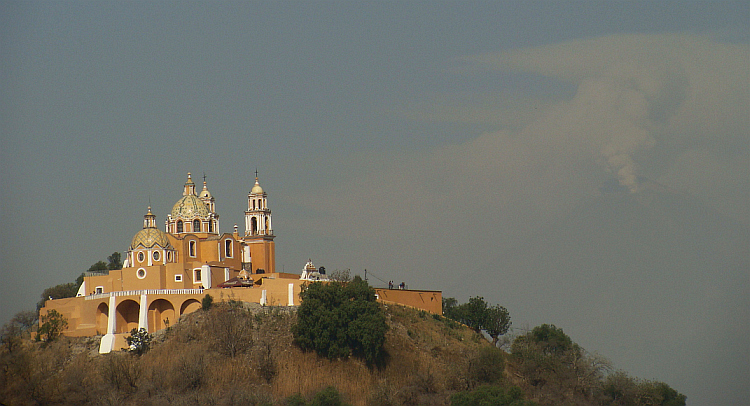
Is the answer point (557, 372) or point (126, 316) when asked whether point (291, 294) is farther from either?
point (557, 372)

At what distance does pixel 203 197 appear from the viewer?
249 ft

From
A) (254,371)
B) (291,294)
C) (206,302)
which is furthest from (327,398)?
(206,302)

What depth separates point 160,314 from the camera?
213 ft

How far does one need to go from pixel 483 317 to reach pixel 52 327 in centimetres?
2454

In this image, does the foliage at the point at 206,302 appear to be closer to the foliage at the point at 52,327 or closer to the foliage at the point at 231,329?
the foliage at the point at 231,329

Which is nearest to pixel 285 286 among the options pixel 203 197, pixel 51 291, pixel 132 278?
pixel 132 278

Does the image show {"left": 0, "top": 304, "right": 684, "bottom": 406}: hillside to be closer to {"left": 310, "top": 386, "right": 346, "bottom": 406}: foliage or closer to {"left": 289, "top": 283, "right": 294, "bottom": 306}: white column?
{"left": 289, "top": 283, "right": 294, "bottom": 306}: white column

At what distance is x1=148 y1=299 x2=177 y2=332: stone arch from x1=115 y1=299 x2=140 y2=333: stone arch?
1.22m

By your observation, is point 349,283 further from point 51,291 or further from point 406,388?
point 51,291

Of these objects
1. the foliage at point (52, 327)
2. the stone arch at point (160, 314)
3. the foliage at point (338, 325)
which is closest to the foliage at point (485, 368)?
the foliage at point (338, 325)

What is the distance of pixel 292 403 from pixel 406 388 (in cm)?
617

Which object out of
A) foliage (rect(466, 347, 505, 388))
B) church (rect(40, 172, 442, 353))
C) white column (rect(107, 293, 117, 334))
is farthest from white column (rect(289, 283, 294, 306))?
foliage (rect(466, 347, 505, 388))

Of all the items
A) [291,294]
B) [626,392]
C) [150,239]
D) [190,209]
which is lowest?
[626,392]

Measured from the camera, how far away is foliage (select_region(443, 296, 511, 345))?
71062 mm
